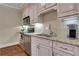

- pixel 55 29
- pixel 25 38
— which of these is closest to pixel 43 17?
pixel 55 29

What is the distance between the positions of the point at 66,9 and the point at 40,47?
74 cm

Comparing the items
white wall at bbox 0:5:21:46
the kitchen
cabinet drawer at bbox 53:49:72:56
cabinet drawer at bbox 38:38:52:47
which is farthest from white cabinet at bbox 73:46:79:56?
white wall at bbox 0:5:21:46

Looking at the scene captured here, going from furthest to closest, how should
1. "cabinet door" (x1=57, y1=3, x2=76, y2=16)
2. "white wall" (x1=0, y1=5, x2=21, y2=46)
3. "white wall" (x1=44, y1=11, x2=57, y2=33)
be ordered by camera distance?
1. "white wall" (x1=44, y1=11, x2=57, y2=33)
2. "white wall" (x1=0, y1=5, x2=21, y2=46)
3. "cabinet door" (x1=57, y1=3, x2=76, y2=16)

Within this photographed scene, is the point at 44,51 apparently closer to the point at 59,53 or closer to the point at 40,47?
the point at 40,47

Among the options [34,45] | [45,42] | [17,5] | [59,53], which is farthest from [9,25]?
[59,53]

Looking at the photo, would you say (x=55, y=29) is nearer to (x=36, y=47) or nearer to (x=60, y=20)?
(x=60, y=20)

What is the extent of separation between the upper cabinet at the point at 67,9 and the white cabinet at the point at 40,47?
49cm

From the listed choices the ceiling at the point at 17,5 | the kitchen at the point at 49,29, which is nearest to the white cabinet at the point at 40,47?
the kitchen at the point at 49,29

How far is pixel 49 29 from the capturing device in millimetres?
1861

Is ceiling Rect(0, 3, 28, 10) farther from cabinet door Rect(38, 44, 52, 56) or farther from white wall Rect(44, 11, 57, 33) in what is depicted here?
cabinet door Rect(38, 44, 52, 56)

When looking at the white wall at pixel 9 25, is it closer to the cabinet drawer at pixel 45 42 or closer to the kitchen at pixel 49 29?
the kitchen at pixel 49 29

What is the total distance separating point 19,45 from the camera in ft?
5.34

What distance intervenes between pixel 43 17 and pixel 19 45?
750 millimetres

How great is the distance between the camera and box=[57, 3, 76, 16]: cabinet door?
1310mm
